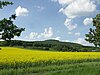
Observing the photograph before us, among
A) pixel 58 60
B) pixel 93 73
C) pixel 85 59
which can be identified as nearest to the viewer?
pixel 93 73

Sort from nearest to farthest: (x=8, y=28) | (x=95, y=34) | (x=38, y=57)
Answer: (x=8, y=28)
(x=38, y=57)
(x=95, y=34)

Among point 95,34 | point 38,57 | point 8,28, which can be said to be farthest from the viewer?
point 95,34

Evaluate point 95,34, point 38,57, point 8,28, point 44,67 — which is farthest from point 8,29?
point 95,34

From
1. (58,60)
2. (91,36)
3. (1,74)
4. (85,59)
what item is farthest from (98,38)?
(1,74)

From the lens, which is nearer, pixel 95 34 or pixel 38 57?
pixel 38 57

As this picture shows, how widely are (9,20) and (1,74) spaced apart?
3.72 metres

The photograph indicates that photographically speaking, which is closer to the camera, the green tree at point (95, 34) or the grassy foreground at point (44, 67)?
the grassy foreground at point (44, 67)

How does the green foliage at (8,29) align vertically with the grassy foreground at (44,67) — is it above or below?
above

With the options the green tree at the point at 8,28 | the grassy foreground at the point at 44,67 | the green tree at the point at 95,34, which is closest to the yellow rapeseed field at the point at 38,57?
the grassy foreground at the point at 44,67

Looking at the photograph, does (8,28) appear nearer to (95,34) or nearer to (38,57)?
(38,57)

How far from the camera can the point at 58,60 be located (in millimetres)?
29469

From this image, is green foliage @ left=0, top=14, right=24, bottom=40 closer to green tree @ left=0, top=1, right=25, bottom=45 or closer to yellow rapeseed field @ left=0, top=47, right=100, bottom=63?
green tree @ left=0, top=1, right=25, bottom=45

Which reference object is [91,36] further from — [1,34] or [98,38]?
[1,34]

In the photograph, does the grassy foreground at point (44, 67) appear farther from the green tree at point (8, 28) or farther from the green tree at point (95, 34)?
the green tree at point (95, 34)
